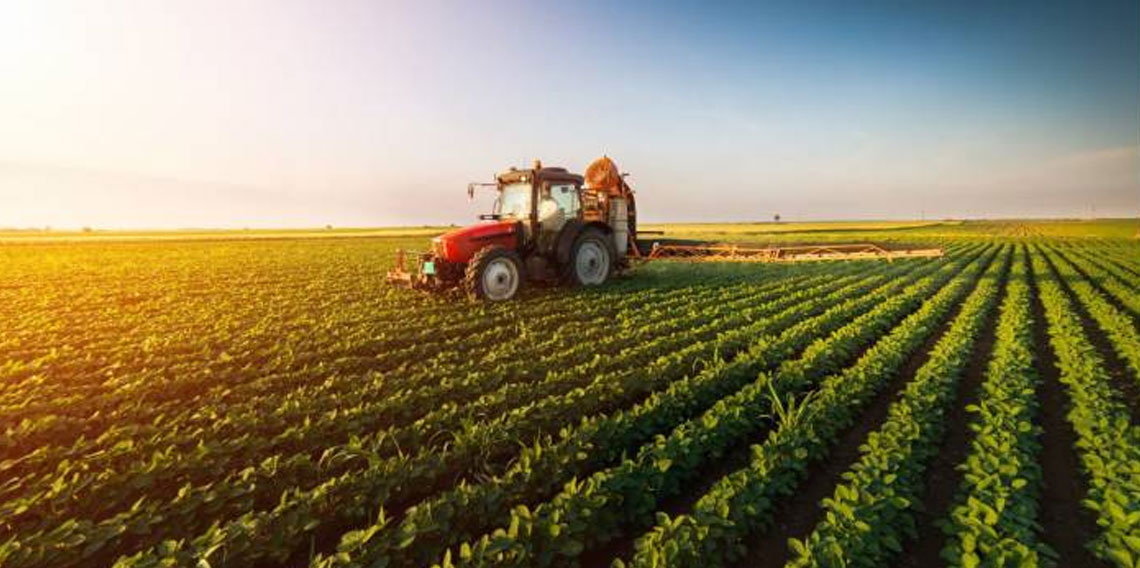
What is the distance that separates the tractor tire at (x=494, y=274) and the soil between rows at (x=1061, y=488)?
26.3 ft

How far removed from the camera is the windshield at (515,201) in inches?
426

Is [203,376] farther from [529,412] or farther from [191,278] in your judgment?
[191,278]

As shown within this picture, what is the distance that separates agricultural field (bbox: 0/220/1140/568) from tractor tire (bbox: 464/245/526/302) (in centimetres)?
92

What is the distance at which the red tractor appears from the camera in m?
10.3

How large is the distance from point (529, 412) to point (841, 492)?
8.44 ft

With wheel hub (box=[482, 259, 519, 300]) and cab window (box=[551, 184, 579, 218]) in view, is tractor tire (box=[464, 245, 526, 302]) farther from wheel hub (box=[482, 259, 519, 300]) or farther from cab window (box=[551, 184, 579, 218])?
cab window (box=[551, 184, 579, 218])

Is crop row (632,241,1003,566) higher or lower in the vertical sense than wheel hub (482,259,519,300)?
lower

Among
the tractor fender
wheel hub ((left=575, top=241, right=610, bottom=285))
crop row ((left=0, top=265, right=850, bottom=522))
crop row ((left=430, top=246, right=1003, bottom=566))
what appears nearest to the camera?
crop row ((left=430, top=246, right=1003, bottom=566))

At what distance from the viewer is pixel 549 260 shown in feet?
37.3

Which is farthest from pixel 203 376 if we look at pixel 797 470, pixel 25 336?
pixel 797 470

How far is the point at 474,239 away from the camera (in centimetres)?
1036

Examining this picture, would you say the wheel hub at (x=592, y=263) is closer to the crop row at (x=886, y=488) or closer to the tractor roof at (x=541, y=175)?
the tractor roof at (x=541, y=175)

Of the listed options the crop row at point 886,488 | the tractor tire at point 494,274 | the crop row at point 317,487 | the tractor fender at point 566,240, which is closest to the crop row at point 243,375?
the tractor tire at point 494,274

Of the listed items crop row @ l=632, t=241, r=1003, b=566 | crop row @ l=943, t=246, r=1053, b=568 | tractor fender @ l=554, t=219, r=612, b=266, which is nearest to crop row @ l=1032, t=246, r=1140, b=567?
crop row @ l=943, t=246, r=1053, b=568
